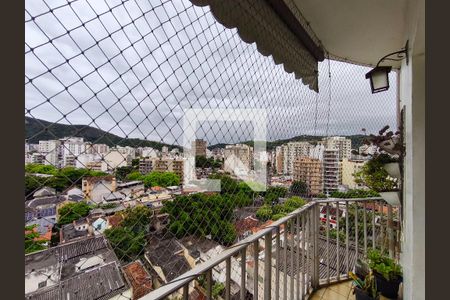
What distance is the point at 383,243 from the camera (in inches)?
100

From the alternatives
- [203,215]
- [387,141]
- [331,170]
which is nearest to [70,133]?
[203,215]

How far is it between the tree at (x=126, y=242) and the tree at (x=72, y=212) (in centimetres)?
13

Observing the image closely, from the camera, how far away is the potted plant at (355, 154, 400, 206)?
1.98m

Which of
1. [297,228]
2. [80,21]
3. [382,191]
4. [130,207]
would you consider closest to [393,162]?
[382,191]

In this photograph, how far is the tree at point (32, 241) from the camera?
2.09 ft

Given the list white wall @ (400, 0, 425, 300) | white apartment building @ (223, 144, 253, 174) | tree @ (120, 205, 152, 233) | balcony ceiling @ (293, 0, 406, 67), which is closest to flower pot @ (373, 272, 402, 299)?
white wall @ (400, 0, 425, 300)

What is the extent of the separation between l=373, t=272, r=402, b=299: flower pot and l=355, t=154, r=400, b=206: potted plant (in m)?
0.65

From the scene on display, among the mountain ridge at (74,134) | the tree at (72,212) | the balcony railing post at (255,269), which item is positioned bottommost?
the balcony railing post at (255,269)

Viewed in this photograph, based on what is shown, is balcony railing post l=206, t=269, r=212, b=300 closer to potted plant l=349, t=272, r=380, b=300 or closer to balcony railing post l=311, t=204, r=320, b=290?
balcony railing post l=311, t=204, r=320, b=290

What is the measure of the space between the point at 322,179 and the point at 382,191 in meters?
1.09

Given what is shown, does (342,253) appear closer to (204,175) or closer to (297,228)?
(297,228)

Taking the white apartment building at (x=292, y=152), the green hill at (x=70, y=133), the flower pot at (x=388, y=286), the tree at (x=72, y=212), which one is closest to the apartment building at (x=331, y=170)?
the white apartment building at (x=292, y=152)

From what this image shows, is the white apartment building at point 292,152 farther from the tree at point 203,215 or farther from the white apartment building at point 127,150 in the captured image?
the white apartment building at point 127,150

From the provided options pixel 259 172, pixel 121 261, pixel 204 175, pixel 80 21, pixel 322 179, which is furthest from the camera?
pixel 322 179
